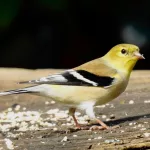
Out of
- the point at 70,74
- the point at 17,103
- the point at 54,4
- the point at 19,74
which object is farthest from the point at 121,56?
the point at 54,4

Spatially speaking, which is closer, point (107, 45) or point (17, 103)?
point (17, 103)

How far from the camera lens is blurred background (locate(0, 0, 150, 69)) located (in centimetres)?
739

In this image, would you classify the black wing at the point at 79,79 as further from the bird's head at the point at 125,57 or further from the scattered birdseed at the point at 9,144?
the scattered birdseed at the point at 9,144

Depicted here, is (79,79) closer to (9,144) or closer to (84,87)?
(84,87)

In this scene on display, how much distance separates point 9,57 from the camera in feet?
25.3

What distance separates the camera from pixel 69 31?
7.73 m

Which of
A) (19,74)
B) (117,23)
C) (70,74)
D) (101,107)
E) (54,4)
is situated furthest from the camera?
(117,23)

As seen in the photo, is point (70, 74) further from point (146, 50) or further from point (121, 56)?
point (146, 50)

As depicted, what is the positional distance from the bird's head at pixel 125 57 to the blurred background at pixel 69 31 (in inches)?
100

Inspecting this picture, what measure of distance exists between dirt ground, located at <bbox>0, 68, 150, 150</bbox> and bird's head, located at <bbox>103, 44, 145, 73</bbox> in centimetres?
32

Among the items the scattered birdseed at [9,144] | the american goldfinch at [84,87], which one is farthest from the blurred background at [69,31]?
the scattered birdseed at [9,144]

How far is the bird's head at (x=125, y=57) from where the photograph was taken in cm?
456

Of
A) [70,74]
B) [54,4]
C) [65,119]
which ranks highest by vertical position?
[54,4]

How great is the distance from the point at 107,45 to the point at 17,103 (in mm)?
2824
